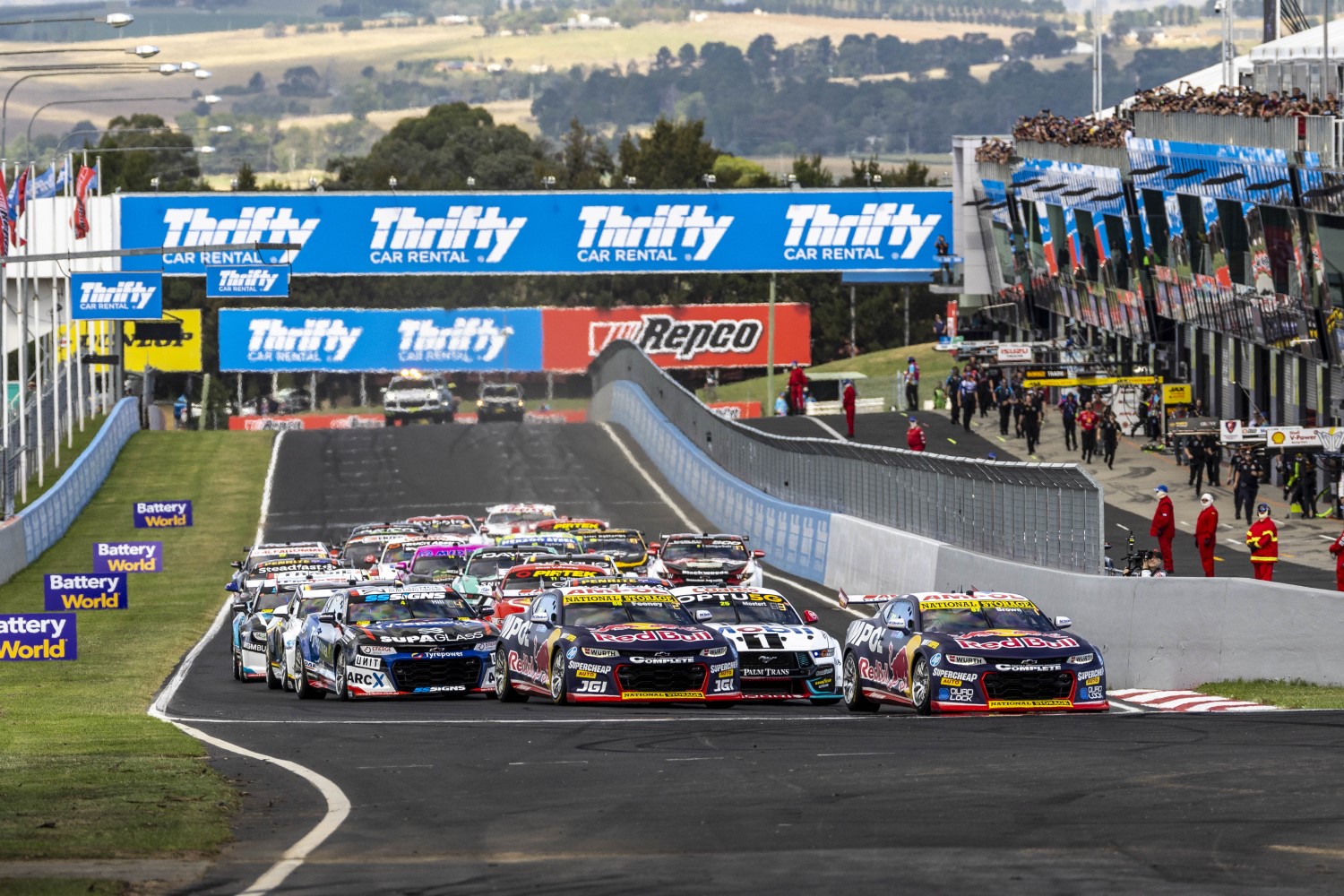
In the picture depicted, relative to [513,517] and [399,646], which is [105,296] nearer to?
[513,517]

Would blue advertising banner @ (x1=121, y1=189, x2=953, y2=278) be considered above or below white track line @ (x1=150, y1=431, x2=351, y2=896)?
above

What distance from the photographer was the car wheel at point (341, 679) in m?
23.0

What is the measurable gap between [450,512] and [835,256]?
34748 mm

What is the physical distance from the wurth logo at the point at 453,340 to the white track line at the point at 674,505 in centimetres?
2238

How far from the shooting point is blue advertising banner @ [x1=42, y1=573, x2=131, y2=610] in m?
33.2

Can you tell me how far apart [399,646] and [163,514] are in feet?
88.2

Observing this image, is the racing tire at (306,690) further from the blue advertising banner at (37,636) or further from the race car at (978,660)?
the race car at (978,660)

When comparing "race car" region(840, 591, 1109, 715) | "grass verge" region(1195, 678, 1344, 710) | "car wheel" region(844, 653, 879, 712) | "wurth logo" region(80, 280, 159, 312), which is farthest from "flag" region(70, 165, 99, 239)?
"grass verge" region(1195, 678, 1344, 710)

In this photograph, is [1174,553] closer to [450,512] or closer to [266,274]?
[450,512]

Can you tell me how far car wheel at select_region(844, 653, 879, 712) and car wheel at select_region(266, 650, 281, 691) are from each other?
7.89 m

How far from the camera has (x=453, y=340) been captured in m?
93.1

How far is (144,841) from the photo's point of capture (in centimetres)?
1195

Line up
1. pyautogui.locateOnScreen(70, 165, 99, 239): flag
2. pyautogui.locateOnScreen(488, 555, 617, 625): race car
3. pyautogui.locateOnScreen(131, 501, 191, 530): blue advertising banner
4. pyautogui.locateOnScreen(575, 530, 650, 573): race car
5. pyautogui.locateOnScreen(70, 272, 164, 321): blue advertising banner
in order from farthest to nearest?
pyautogui.locateOnScreen(70, 272, 164, 321): blue advertising banner, pyautogui.locateOnScreen(70, 165, 99, 239): flag, pyautogui.locateOnScreen(131, 501, 191, 530): blue advertising banner, pyautogui.locateOnScreen(575, 530, 650, 573): race car, pyautogui.locateOnScreen(488, 555, 617, 625): race car

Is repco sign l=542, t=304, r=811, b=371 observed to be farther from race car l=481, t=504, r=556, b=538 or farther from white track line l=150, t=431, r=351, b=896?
white track line l=150, t=431, r=351, b=896
